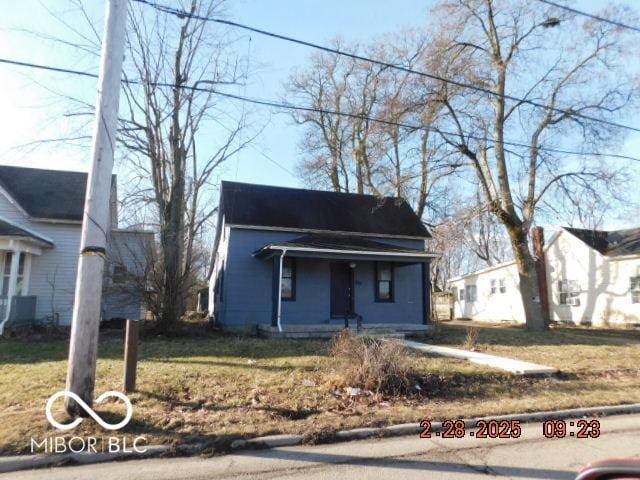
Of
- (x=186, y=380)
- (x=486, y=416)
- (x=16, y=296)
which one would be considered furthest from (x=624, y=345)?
(x=16, y=296)

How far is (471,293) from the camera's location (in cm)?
3275

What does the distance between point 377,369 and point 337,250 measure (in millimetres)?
8103

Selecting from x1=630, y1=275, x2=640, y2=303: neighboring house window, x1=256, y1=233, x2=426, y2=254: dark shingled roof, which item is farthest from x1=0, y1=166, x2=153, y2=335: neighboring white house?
x1=630, y1=275, x2=640, y2=303: neighboring house window

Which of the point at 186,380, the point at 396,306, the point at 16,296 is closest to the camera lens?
the point at 186,380

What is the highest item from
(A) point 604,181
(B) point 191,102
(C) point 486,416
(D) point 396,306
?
(B) point 191,102

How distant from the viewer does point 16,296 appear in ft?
49.3

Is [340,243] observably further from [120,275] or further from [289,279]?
[120,275]

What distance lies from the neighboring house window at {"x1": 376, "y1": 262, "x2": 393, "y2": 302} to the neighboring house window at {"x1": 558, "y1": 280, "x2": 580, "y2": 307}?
1381 cm

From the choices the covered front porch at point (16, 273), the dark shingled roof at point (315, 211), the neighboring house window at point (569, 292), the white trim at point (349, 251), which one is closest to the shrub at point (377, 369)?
the white trim at point (349, 251)

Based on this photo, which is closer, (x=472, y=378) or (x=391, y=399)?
(x=391, y=399)

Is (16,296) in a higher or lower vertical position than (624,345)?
higher

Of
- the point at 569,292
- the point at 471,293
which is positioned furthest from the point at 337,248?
the point at 471,293

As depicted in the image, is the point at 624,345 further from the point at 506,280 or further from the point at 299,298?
the point at 506,280

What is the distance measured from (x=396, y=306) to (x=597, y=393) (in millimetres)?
10781
